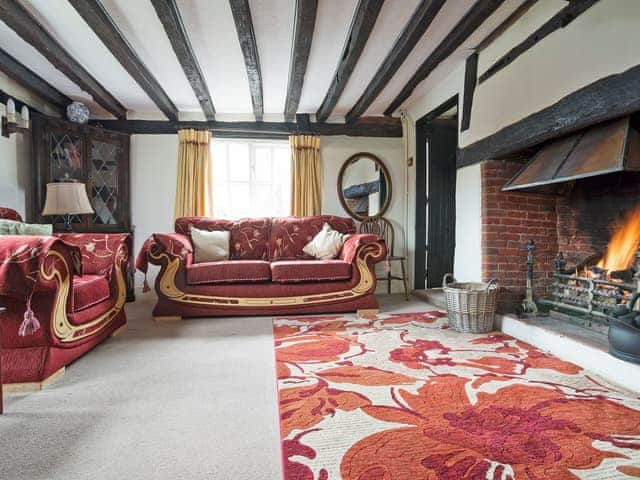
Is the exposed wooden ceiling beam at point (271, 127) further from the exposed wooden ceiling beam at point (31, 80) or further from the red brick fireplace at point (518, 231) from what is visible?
the red brick fireplace at point (518, 231)

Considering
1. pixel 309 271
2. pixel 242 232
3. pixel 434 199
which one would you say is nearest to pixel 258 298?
pixel 309 271

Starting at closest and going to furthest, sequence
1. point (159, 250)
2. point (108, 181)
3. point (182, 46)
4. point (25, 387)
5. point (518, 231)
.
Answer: point (25, 387), point (182, 46), point (518, 231), point (159, 250), point (108, 181)

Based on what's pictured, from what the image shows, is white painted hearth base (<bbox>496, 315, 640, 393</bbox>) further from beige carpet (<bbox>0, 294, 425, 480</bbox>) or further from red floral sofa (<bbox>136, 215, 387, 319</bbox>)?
beige carpet (<bbox>0, 294, 425, 480</bbox>)

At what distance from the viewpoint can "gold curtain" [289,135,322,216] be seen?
15.1ft

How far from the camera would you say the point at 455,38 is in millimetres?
2818

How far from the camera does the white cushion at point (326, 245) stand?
3.78 metres

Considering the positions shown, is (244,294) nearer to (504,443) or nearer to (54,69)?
(504,443)

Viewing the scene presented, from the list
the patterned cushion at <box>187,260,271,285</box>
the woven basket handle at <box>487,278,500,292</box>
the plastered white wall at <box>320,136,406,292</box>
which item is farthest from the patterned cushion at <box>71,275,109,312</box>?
the plastered white wall at <box>320,136,406,292</box>

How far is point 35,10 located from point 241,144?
248 centimetres

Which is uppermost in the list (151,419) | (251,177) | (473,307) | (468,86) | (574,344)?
(468,86)

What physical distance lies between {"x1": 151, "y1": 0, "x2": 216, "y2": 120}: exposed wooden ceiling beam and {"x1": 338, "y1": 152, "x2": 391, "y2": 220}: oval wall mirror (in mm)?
1853

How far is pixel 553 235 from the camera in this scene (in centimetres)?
309

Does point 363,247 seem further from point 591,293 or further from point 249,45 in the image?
point 249,45

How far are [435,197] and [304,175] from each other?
1617mm
